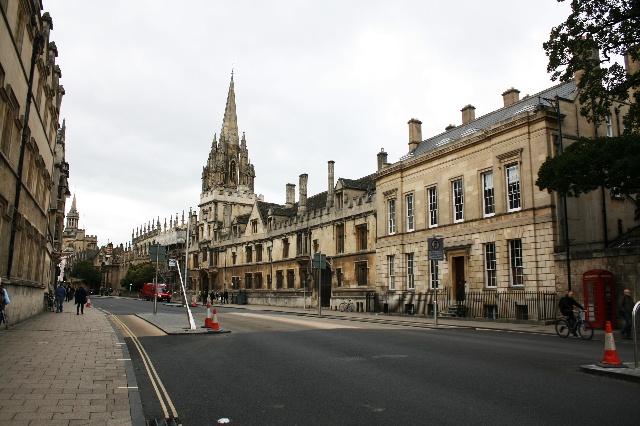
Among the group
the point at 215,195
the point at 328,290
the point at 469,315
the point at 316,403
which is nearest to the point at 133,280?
the point at 215,195

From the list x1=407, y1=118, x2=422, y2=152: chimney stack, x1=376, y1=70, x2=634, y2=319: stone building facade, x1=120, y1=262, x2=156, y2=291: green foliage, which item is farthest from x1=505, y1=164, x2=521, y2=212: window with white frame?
x1=120, y1=262, x2=156, y2=291: green foliage

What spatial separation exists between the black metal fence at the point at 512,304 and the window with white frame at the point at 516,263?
0.64 metres

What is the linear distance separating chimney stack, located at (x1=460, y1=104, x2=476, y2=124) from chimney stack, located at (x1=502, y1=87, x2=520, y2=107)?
2.78 metres

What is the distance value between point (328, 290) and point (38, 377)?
34982mm

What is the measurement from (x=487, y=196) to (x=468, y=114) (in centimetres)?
888

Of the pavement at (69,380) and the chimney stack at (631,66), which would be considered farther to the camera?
the chimney stack at (631,66)

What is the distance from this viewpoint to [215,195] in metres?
77.9

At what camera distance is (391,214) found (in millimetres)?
33969

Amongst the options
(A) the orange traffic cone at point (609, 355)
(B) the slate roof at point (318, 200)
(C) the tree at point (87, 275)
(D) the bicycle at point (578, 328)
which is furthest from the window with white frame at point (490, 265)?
(C) the tree at point (87, 275)

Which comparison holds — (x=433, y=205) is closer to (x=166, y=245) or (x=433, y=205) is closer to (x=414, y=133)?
(x=414, y=133)

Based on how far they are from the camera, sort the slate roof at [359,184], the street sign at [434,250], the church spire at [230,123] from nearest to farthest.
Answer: the street sign at [434,250], the slate roof at [359,184], the church spire at [230,123]

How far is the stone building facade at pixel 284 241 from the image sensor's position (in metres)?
38.4

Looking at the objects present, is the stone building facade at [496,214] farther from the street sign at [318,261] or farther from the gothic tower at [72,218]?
the gothic tower at [72,218]

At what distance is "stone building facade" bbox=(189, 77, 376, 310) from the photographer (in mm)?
38406
